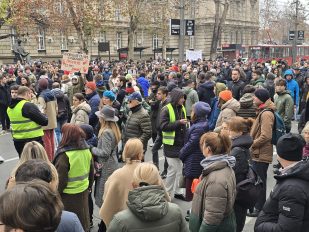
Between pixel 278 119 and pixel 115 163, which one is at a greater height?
pixel 278 119

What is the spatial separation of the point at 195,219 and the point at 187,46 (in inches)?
2256

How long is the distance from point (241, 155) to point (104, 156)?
183 centimetres

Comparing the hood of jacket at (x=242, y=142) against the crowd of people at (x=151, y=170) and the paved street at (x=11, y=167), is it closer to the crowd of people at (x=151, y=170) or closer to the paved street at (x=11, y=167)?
the crowd of people at (x=151, y=170)

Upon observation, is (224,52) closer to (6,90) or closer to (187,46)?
(187,46)

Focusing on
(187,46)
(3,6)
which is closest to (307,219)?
(3,6)

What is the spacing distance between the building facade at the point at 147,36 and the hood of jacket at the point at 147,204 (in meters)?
28.4

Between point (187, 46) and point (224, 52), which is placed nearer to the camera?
point (224, 52)

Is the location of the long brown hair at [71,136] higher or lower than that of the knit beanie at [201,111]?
lower

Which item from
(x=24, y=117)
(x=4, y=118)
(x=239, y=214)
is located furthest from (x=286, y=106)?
(x=4, y=118)

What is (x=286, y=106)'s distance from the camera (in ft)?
25.6

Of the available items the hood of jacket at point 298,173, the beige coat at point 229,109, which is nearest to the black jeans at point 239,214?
the hood of jacket at point 298,173

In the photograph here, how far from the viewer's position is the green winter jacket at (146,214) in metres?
2.68

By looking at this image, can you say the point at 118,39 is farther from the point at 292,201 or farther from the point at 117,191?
the point at 292,201

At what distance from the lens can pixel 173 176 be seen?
6.41 metres
